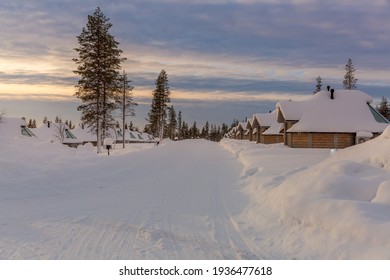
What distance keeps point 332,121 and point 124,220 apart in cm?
3408

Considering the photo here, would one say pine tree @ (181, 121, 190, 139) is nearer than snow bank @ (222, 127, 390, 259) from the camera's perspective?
No

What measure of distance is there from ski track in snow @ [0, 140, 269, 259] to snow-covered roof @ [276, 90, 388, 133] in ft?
86.2

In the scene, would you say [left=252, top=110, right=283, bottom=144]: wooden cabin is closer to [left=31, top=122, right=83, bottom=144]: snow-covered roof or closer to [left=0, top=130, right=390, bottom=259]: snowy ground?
[left=31, top=122, right=83, bottom=144]: snow-covered roof

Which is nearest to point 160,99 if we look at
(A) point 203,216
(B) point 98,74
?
(B) point 98,74

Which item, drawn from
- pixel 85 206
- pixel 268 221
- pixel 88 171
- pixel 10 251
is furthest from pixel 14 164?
pixel 268 221

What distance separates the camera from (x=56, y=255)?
5.92m

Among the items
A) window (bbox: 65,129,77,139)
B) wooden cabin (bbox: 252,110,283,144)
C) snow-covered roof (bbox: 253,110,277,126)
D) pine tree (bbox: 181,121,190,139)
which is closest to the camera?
wooden cabin (bbox: 252,110,283,144)

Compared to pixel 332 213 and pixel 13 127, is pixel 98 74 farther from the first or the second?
pixel 332 213

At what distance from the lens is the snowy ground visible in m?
6.14

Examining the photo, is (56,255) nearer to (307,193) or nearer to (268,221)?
(268,221)

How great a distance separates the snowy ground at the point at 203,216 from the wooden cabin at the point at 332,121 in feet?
80.5

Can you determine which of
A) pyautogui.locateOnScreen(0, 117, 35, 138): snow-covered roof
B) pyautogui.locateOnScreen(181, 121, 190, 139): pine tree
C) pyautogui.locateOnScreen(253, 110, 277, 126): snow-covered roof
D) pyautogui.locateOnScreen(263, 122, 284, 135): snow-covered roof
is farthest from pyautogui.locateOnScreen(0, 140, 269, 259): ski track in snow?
pyautogui.locateOnScreen(181, 121, 190, 139): pine tree

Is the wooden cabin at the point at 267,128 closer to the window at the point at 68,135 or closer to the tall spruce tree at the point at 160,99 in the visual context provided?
the tall spruce tree at the point at 160,99

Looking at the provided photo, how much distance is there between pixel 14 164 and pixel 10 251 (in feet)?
33.1
